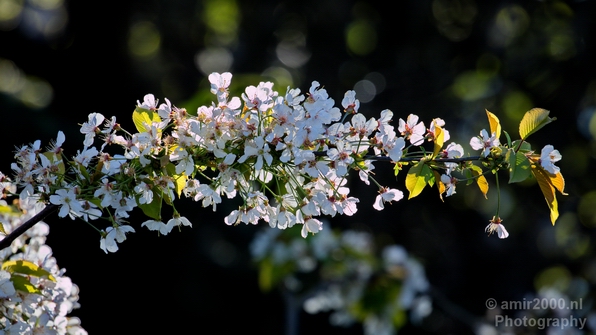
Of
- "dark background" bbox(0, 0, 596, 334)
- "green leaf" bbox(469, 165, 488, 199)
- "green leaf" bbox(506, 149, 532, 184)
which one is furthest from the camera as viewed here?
"dark background" bbox(0, 0, 596, 334)

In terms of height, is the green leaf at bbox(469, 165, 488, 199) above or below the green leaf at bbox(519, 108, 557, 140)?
below

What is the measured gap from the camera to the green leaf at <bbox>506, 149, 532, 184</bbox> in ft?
3.89

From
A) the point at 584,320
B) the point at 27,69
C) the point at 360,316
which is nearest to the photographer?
the point at 360,316

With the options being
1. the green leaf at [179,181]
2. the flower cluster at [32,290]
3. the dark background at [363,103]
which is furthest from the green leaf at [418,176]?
the dark background at [363,103]

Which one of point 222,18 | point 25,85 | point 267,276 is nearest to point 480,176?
point 267,276

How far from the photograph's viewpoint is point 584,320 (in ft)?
15.8

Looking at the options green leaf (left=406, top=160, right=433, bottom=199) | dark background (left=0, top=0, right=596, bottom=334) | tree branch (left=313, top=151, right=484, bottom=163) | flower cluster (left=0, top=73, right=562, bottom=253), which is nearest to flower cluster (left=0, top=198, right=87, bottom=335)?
flower cluster (left=0, top=73, right=562, bottom=253)

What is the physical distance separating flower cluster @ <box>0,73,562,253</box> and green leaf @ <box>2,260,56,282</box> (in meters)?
0.19

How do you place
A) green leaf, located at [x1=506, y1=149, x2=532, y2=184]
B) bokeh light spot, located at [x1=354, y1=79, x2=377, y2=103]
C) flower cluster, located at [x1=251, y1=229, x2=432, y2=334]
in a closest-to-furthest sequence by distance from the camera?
green leaf, located at [x1=506, y1=149, x2=532, y2=184] → flower cluster, located at [x1=251, y1=229, x2=432, y2=334] → bokeh light spot, located at [x1=354, y1=79, x2=377, y2=103]

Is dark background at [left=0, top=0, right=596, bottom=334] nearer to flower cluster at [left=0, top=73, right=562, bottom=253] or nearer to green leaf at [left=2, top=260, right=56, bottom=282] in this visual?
green leaf at [left=2, top=260, right=56, bottom=282]

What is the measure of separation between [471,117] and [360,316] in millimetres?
4480

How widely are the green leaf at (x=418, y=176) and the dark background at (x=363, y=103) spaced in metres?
5.94

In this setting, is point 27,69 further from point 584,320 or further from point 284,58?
point 584,320

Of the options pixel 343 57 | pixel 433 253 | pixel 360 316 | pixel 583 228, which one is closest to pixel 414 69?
pixel 343 57
